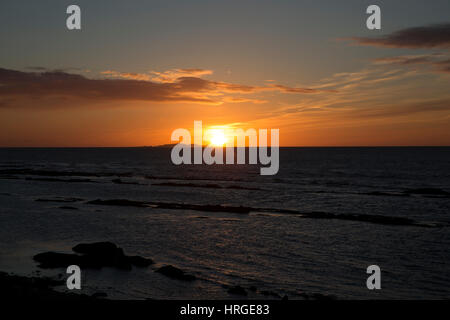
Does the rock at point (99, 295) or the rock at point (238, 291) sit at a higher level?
the rock at point (99, 295)

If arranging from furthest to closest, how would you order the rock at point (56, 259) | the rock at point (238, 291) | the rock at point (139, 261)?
the rock at point (139, 261) < the rock at point (56, 259) < the rock at point (238, 291)

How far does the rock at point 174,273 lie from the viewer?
701 inches

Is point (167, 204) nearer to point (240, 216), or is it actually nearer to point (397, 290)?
point (240, 216)

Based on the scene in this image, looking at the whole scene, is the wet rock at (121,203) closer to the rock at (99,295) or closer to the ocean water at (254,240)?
the ocean water at (254,240)

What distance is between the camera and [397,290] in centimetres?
1673

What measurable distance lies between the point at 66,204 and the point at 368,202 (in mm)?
37110

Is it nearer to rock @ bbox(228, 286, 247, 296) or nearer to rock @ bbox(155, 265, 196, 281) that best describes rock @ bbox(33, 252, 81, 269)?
rock @ bbox(155, 265, 196, 281)

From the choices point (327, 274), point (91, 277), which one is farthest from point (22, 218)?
point (327, 274)

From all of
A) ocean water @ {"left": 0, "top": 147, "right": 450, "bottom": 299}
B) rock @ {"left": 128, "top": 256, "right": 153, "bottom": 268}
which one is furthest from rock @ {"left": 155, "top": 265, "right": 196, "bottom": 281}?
rock @ {"left": 128, "top": 256, "right": 153, "bottom": 268}

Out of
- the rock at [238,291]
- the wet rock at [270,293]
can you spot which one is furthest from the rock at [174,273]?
the wet rock at [270,293]

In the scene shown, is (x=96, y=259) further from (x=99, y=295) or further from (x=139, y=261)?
(x=99, y=295)

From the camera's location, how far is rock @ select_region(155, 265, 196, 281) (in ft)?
58.4

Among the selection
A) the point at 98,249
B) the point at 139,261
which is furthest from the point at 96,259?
the point at 139,261

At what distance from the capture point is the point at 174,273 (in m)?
18.2
